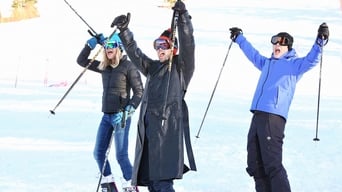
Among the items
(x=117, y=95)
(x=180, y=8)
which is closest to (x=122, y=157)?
(x=117, y=95)

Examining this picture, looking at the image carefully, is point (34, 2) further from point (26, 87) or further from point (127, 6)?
point (26, 87)

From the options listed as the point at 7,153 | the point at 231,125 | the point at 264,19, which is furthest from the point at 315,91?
the point at 264,19

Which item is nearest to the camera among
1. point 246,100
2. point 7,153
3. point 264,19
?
point 7,153

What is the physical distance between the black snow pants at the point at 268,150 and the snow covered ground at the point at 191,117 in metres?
1.27

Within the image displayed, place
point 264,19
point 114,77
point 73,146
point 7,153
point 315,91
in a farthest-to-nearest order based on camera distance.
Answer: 1. point 264,19
2. point 315,91
3. point 73,146
4. point 7,153
5. point 114,77

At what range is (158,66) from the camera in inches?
173

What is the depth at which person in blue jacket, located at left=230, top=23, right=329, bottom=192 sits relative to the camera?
4.59m

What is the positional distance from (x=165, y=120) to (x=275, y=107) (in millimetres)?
901

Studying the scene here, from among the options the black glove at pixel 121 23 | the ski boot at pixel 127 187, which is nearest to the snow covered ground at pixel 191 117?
the ski boot at pixel 127 187

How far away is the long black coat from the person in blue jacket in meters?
0.62

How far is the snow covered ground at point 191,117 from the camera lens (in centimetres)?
638

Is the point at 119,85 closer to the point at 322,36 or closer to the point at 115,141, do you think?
the point at 115,141

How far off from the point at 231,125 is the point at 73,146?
2.84 m

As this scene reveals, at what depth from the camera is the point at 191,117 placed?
10.6 metres
